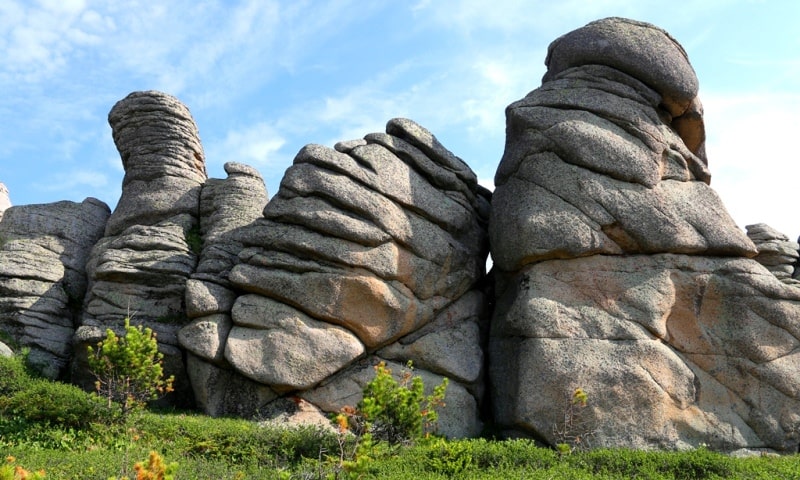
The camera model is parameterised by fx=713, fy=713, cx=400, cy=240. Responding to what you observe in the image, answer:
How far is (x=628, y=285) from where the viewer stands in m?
17.5

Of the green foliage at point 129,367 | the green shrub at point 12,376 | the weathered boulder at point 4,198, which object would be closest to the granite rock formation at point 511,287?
the green shrub at point 12,376

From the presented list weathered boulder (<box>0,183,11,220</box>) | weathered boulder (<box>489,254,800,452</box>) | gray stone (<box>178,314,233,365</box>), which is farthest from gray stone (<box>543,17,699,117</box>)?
weathered boulder (<box>0,183,11,220</box>)

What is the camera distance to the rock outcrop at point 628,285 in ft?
A: 54.1

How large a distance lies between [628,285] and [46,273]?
16619 millimetres

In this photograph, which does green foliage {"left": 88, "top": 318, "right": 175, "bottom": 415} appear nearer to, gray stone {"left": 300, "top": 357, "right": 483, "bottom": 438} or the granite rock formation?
the granite rock formation

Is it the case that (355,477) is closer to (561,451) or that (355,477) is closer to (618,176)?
(561,451)

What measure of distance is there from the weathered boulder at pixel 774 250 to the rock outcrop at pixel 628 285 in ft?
48.9

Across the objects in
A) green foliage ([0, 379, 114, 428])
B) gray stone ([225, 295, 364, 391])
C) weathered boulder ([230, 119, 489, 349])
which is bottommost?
green foliage ([0, 379, 114, 428])

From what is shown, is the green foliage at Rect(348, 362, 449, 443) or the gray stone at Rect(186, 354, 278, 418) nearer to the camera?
the green foliage at Rect(348, 362, 449, 443)

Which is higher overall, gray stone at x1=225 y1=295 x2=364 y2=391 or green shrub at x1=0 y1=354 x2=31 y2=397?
gray stone at x1=225 y1=295 x2=364 y2=391

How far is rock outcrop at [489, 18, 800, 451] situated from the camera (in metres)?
16.5

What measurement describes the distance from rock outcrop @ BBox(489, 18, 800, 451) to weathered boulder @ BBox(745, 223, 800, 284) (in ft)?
48.9

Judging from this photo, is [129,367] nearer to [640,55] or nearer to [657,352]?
[657,352]

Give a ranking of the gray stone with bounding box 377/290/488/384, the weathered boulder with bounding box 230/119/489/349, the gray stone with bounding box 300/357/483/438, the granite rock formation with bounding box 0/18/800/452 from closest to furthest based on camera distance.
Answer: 1. the granite rock formation with bounding box 0/18/800/452
2. the gray stone with bounding box 300/357/483/438
3. the weathered boulder with bounding box 230/119/489/349
4. the gray stone with bounding box 377/290/488/384
